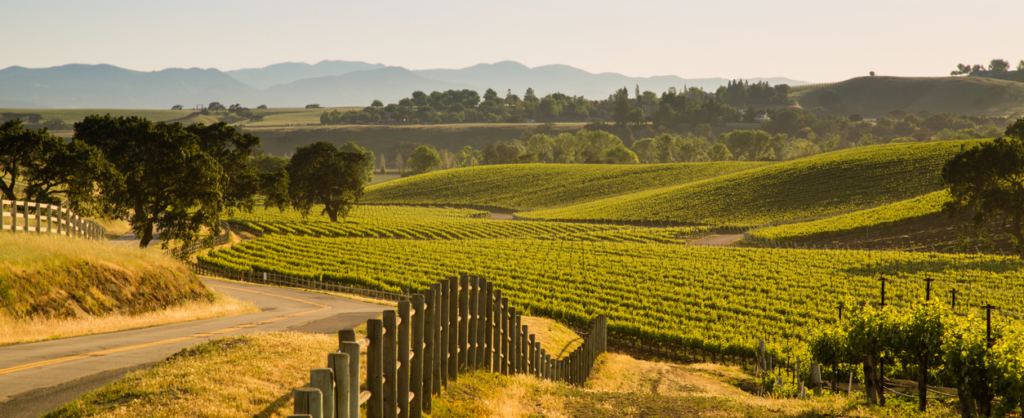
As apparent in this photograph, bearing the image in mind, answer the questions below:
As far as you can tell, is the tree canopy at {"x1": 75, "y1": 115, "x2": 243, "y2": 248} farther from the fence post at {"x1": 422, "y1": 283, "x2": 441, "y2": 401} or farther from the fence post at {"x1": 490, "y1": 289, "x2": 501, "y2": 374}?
the fence post at {"x1": 422, "y1": 283, "x2": 441, "y2": 401}

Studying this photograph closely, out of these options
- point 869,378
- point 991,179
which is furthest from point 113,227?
point 991,179

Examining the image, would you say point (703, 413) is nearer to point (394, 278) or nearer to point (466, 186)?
point (394, 278)

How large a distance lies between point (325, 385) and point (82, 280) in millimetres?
16512

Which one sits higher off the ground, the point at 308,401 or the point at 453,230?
the point at 308,401

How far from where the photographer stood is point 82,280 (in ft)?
56.5

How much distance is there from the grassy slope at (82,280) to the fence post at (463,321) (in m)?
11.2

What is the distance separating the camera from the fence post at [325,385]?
452 centimetres

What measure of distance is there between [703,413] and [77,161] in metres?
35.0

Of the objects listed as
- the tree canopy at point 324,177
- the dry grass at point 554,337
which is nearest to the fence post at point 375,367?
the dry grass at point 554,337

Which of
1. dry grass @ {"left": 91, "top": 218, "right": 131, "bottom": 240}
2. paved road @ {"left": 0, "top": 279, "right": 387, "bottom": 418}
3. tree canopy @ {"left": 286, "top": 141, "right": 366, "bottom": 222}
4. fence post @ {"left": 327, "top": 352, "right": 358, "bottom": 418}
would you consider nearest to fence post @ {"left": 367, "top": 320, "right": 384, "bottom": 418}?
fence post @ {"left": 327, "top": 352, "right": 358, "bottom": 418}

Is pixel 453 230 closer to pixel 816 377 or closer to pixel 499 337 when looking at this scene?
pixel 816 377

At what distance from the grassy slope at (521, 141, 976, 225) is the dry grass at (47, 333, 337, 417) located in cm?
8606

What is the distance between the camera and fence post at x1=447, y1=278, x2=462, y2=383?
881 centimetres

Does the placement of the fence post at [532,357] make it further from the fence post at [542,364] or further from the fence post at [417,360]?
the fence post at [417,360]
